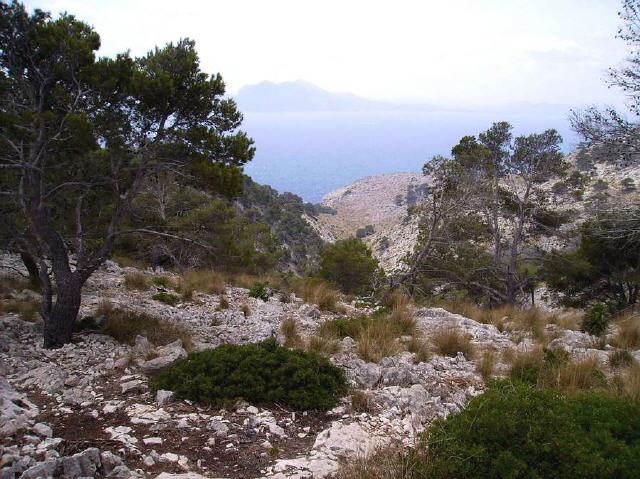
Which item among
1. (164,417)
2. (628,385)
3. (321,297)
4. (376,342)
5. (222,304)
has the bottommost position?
(321,297)

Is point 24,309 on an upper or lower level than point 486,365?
upper

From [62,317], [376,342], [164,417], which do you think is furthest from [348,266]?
[164,417]

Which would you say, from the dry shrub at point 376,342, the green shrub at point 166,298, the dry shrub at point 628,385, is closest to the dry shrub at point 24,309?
the green shrub at point 166,298

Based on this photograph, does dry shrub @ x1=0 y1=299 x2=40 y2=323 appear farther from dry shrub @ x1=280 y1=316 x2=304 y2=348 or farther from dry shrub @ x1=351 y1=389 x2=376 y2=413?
dry shrub @ x1=351 y1=389 x2=376 y2=413

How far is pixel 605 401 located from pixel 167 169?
6.95 metres

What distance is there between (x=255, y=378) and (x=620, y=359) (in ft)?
20.7

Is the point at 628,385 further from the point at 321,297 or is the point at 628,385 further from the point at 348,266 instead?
the point at 348,266

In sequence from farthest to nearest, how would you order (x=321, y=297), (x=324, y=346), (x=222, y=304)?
(x=321, y=297)
(x=222, y=304)
(x=324, y=346)

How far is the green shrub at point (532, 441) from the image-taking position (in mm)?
3586

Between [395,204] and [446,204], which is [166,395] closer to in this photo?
[446,204]

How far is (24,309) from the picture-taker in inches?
353

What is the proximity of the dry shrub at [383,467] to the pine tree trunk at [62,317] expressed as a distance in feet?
18.3

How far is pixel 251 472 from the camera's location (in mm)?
4355

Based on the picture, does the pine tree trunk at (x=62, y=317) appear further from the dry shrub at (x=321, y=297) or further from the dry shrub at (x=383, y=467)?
the dry shrub at (x=321, y=297)
